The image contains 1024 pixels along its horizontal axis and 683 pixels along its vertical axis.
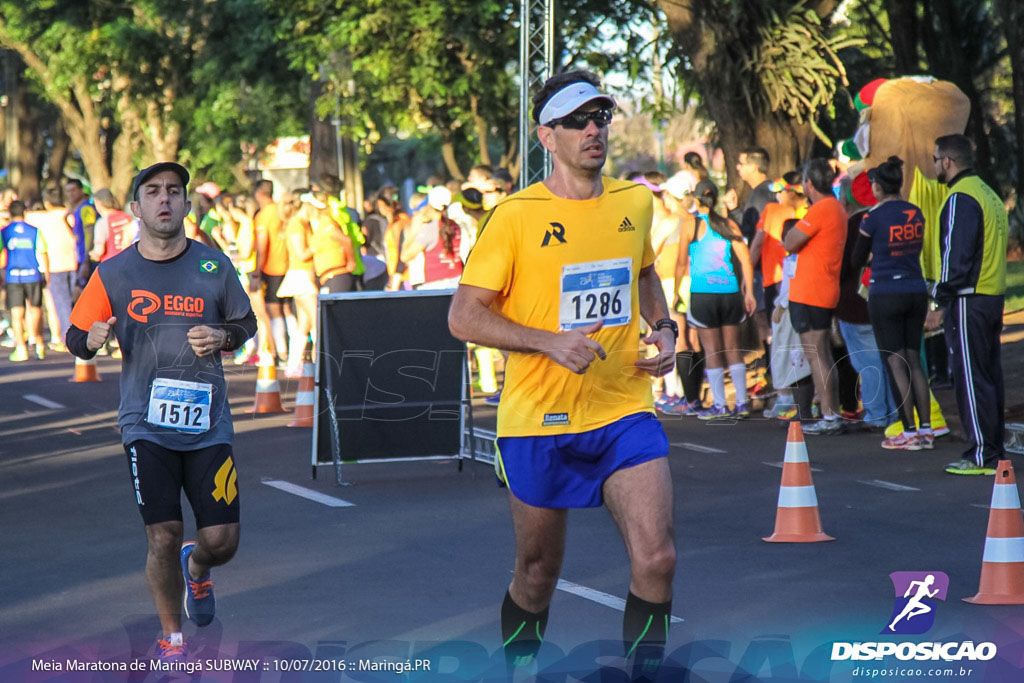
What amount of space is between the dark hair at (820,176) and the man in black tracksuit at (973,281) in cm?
190

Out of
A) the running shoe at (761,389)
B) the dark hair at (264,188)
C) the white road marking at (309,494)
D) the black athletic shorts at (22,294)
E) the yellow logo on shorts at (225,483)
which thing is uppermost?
the dark hair at (264,188)

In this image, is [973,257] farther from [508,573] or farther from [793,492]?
[508,573]

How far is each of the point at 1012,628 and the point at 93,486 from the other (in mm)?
6593

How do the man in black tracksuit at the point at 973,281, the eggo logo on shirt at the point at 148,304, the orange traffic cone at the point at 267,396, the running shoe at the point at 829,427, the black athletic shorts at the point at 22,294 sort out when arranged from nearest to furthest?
1. the eggo logo on shirt at the point at 148,304
2. the man in black tracksuit at the point at 973,281
3. the running shoe at the point at 829,427
4. the orange traffic cone at the point at 267,396
5. the black athletic shorts at the point at 22,294

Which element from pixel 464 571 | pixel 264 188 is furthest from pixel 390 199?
pixel 464 571

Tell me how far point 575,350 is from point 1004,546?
2.98m

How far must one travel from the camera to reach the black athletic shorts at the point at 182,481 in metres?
5.80

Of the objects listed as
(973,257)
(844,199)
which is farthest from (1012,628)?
(844,199)

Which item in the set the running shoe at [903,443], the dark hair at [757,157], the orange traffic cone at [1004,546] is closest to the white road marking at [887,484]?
the running shoe at [903,443]

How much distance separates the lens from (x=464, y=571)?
764 centimetres

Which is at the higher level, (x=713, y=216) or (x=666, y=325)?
(x=713, y=216)

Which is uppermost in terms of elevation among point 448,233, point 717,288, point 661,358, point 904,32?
point 904,32

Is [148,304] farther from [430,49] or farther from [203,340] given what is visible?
[430,49]

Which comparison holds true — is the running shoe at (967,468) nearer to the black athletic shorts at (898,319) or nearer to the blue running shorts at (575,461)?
the black athletic shorts at (898,319)
